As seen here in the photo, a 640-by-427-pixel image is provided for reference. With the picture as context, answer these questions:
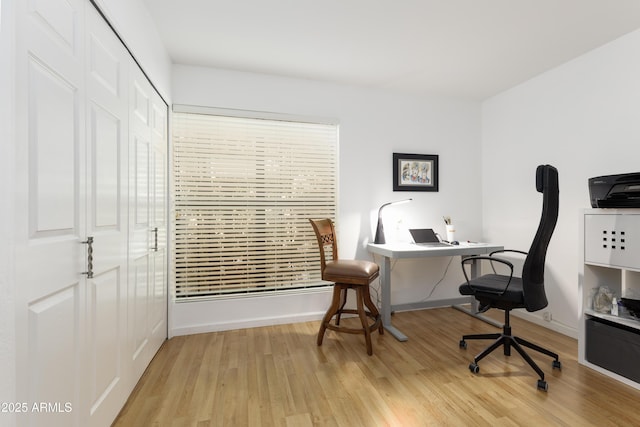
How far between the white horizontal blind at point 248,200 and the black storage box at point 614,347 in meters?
2.26

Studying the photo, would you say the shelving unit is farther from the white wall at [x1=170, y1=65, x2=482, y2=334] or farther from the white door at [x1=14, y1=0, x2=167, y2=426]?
the white door at [x1=14, y1=0, x2=167, y2=426]

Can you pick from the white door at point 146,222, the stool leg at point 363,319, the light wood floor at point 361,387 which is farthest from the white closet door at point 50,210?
the stool leg at point 363,319

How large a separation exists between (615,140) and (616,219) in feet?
2.73

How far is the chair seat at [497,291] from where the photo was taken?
199cm

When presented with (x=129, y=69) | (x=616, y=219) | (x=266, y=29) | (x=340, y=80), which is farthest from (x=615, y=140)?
(x=129, y=69)

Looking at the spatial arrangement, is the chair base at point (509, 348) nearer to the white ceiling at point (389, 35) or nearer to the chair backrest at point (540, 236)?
the chair backrest at point (540, 236)

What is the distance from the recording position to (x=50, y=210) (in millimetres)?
1042

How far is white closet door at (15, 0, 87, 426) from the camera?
912 mm

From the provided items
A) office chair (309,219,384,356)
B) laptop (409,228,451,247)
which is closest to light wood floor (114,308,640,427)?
office chair (309,219,384,356)

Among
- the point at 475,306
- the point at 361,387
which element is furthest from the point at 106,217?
the point at 475,306

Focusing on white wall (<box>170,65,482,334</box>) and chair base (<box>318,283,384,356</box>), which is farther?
white wall (<box>170,65,482,334</box>)

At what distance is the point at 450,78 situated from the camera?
3.04m

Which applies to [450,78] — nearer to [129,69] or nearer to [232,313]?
[129,69]

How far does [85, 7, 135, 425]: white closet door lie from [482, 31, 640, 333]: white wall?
339 centimetres
